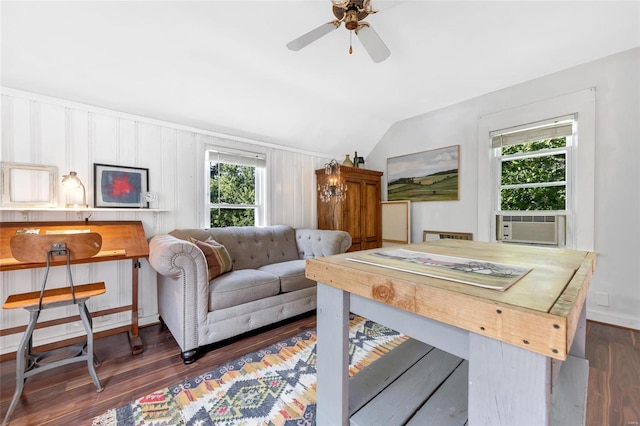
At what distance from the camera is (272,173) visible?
11.9ft

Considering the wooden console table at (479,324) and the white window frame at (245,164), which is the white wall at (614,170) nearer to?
the wooden console table at (479,324)

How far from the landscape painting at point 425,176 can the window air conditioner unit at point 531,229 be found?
0.65 metres

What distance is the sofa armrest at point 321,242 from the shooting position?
9.68 feet

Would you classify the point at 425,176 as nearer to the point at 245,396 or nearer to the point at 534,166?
the point at 534,166

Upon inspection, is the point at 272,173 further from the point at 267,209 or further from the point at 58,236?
the point at 58,236

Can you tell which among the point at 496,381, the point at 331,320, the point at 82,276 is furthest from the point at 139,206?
the point at 496,381

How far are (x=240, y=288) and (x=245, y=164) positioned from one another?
178cm

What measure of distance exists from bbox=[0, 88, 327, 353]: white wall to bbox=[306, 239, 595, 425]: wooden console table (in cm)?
248

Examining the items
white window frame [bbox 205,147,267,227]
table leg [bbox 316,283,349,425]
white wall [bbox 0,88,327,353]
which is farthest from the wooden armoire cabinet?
table leg [bbox 316,283,349,425]

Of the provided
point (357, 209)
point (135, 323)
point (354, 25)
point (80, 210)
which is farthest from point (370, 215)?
point (80, 210)

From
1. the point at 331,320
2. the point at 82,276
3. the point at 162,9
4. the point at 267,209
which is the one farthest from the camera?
the point at 267,209

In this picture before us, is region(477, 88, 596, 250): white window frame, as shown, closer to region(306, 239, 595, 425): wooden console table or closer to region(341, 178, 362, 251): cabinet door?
region(341, 178, 362, 251): cabinet door

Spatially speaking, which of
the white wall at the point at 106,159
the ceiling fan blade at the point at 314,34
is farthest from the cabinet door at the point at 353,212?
the ceiling fan blade at the point at 314,34

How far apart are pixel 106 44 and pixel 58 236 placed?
1491mm
